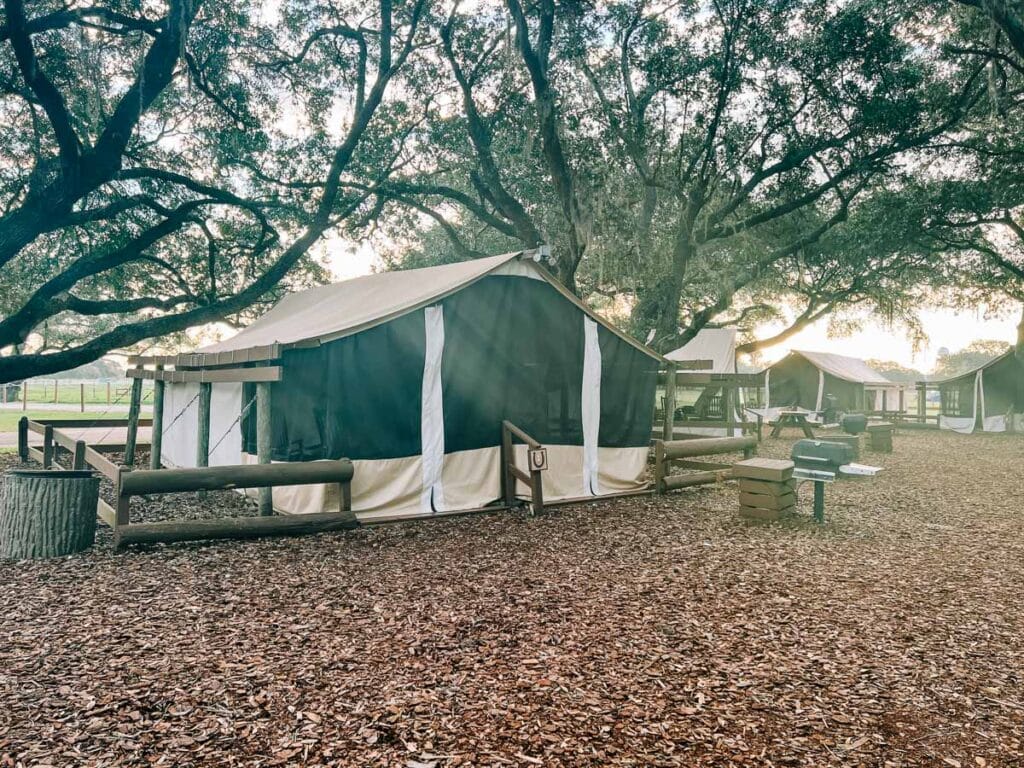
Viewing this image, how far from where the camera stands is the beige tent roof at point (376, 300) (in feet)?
21.8

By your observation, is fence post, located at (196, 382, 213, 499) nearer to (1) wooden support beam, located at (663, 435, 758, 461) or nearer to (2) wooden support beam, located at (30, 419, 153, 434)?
(2) wooden support beam, located at (30, 419, 153, 434)

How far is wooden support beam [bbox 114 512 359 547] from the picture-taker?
17.6ft

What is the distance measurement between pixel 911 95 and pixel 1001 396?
1493 cm

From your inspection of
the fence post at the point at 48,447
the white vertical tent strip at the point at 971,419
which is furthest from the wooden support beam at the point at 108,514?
the white vertical tent strip at the point at 971,419

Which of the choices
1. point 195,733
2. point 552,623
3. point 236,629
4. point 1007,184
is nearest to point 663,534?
point 552,623

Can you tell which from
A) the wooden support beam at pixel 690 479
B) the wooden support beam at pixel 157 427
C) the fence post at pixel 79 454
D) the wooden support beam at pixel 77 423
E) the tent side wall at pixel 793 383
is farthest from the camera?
the tent side wall at pixel 793 383

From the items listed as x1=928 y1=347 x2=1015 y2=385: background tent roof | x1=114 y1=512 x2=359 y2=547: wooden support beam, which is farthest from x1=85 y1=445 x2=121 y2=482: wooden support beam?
x1=928 y1=347 x2=1015 y2=385: background tent roof

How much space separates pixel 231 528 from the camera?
18.5ft

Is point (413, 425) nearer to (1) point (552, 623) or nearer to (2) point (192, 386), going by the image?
(1) point (552, 623)

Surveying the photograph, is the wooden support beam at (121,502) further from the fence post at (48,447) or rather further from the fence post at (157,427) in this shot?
the fence post at (48,447)

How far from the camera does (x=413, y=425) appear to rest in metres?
6.89

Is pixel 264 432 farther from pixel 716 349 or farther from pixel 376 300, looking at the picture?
pixel 716 349

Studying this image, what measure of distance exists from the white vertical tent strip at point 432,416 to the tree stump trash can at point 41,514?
10.1 feet

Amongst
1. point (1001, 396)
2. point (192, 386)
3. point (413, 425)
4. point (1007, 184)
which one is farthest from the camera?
point (1001, 396)
